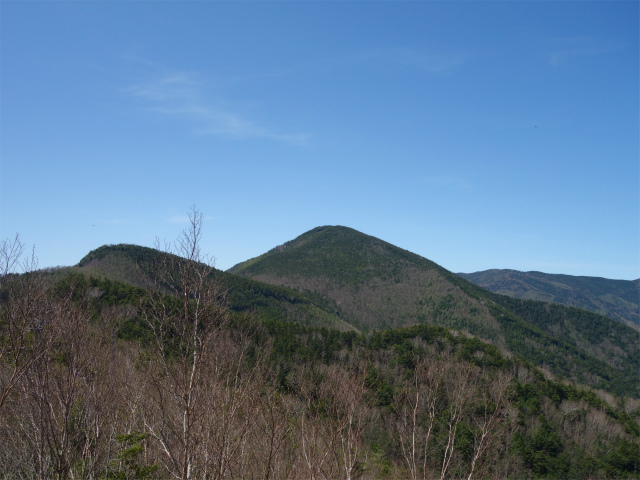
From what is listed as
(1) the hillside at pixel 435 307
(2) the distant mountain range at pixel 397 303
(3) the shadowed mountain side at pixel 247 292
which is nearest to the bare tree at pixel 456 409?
(2) the distant mountain range at pixel 397 303

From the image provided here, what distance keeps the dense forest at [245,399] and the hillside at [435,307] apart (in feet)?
124

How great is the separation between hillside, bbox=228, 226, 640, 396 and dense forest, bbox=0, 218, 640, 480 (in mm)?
37713

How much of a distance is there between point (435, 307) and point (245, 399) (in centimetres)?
13063

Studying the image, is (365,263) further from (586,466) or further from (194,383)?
(194,383)

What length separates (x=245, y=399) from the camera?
10.2 m

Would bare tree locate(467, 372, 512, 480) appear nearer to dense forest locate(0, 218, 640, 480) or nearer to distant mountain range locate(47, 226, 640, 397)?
dense forest locate(0, 218, 640, 480)

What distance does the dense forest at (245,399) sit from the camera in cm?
714

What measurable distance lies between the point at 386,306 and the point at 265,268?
160 feet

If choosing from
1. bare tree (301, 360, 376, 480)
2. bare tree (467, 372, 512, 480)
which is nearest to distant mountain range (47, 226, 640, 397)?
bare tree (467, 372, 512, 480)

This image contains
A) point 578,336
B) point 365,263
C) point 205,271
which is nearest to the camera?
point 205,271

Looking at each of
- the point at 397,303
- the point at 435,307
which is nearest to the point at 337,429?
the point at 435,307

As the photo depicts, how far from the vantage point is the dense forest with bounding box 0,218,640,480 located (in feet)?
23.4

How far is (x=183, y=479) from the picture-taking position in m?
5.80

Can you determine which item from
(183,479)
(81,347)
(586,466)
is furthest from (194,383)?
(586,466)
